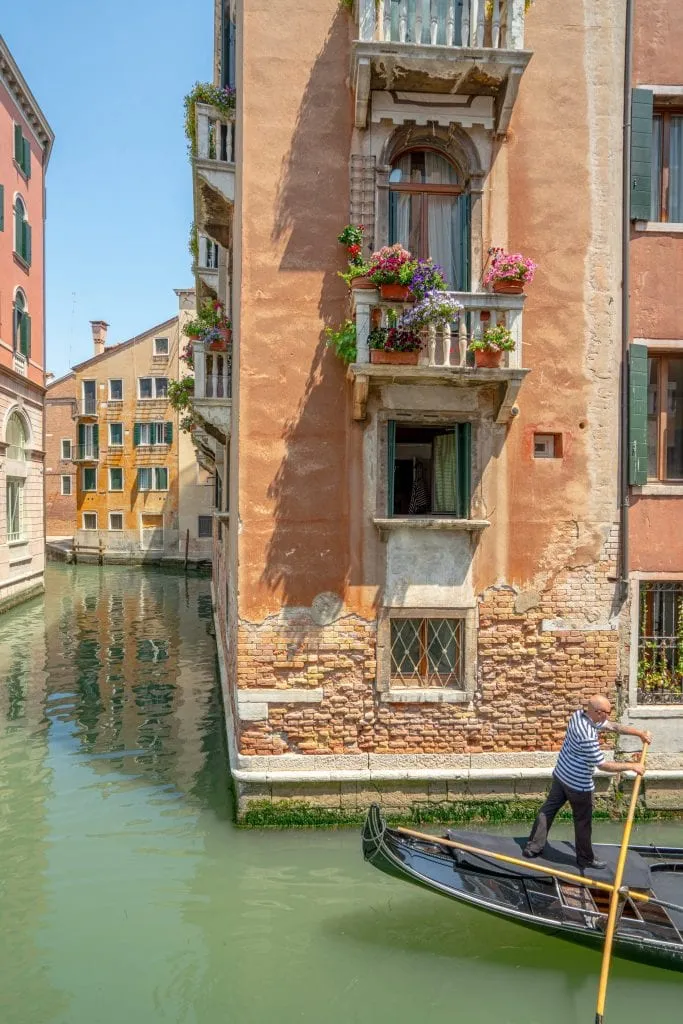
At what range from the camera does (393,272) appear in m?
7.34

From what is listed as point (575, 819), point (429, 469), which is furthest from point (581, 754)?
point (429, 469)

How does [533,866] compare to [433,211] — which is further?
[433,211]

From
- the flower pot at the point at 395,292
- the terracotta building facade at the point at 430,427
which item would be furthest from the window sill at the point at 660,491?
the flower pot at the point at 395,292

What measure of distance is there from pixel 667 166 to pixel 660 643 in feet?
16.4

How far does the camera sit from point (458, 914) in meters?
6.55

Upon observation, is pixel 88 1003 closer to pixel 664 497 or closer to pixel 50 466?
pixel 664 497

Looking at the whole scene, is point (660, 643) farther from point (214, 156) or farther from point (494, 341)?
point (214, 156)

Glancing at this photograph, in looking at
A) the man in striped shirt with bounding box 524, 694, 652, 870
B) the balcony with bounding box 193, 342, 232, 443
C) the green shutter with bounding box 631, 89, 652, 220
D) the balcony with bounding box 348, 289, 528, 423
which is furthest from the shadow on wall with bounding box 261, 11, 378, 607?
the balcony with bounding box 193, 342, 232, 443

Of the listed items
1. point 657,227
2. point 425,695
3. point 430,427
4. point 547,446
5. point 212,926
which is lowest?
point 212,926

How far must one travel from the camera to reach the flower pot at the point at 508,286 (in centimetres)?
754

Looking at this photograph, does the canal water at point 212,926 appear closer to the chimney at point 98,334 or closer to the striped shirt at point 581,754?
the striped shirt at point 581,754

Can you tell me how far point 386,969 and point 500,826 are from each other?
8.15ft

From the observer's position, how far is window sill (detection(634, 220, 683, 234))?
8164 mm

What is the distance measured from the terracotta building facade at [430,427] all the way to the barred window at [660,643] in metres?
0.28
